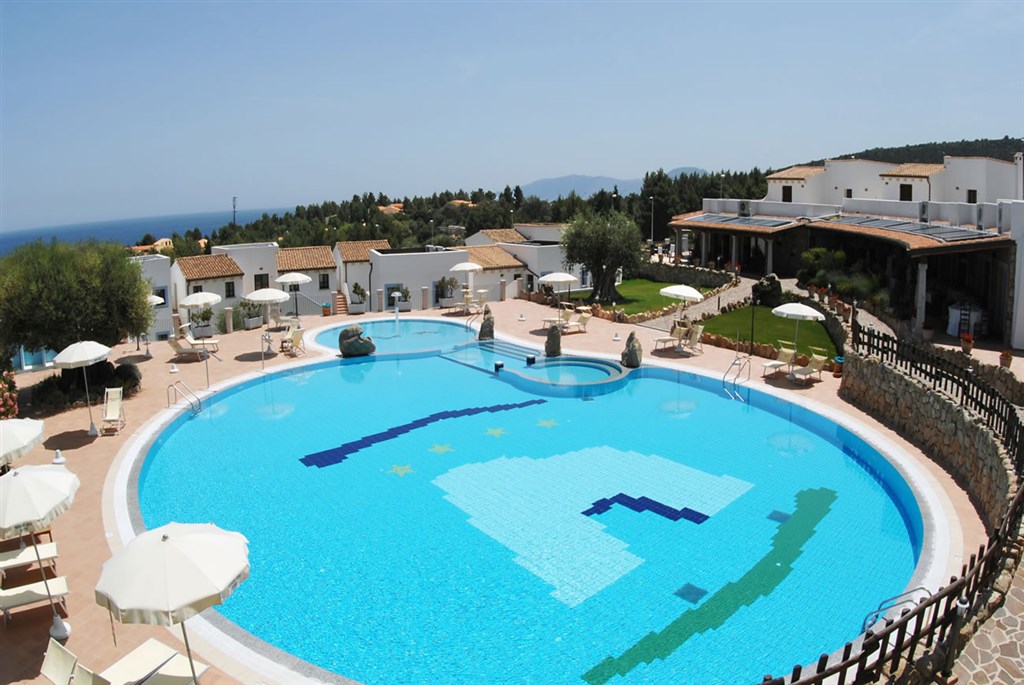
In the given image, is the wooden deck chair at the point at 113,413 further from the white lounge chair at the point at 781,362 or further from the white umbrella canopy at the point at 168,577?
the white lounge chair at the point at 781,362

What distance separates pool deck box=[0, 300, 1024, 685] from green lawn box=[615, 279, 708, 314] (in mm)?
4869

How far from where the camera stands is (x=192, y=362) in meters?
23.7

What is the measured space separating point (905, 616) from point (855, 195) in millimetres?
39217

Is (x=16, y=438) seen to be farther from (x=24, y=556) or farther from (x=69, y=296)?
(x=69, y=296)

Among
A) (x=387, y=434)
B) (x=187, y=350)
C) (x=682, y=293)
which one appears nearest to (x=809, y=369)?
(x=682, y=293)

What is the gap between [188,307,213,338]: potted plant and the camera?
85.4 feet

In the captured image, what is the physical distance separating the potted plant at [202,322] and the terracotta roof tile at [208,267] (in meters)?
3.42

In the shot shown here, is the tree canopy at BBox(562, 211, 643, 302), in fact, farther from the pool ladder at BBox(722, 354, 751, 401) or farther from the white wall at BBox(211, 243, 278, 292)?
the white wall at BBox(211, 243, 278, 292)

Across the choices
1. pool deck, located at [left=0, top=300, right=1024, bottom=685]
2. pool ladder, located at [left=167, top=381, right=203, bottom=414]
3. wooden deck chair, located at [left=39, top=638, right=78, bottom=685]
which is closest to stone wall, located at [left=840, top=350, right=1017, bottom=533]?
pool deck, located at [left=0, top=300, right=1024, bottom=685]

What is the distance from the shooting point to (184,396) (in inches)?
776

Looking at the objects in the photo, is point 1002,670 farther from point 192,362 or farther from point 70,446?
point 192,362

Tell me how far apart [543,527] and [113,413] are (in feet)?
35.7

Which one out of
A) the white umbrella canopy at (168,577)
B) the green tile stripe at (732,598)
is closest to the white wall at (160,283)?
the white umbrella canopy at (168,577)

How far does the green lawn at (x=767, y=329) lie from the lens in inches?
970
